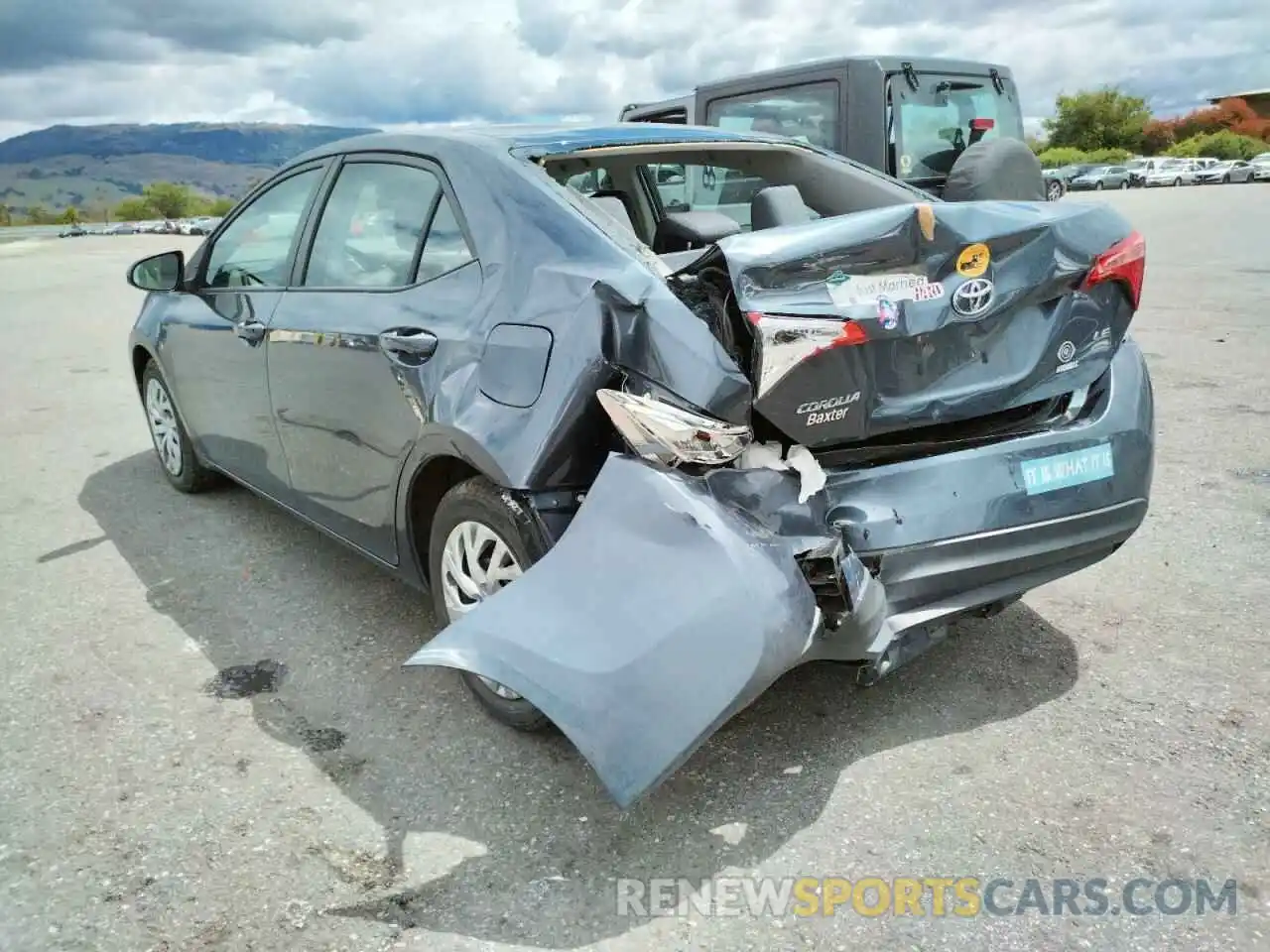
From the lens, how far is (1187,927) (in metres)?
2.17

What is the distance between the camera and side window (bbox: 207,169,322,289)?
3.97 metres

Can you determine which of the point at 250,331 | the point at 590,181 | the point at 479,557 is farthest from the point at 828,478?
the point at 250,331

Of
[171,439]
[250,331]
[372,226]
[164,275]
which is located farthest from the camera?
[171,439]

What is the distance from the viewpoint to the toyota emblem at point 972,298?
8.68ft

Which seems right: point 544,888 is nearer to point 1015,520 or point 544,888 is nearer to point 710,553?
point 710,553

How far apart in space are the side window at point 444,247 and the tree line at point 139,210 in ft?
316

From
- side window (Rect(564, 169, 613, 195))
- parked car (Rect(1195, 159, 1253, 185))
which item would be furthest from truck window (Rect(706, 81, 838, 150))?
parked car (Rect(1195, 159, 1253, 185))

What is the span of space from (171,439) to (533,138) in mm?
3054

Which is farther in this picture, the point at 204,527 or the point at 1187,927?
the point at 204,527

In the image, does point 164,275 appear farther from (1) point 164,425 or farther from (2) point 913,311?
(2) point 913,311

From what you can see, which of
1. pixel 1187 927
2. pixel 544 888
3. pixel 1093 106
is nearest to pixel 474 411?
pixel 544 888

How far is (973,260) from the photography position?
265cm

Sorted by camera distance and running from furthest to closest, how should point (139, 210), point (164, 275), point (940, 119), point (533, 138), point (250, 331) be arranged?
point (139, 210), point (940, 119), point (164, 275), point (250, 331), point (533, 138)

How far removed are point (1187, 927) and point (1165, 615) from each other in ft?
5.46
